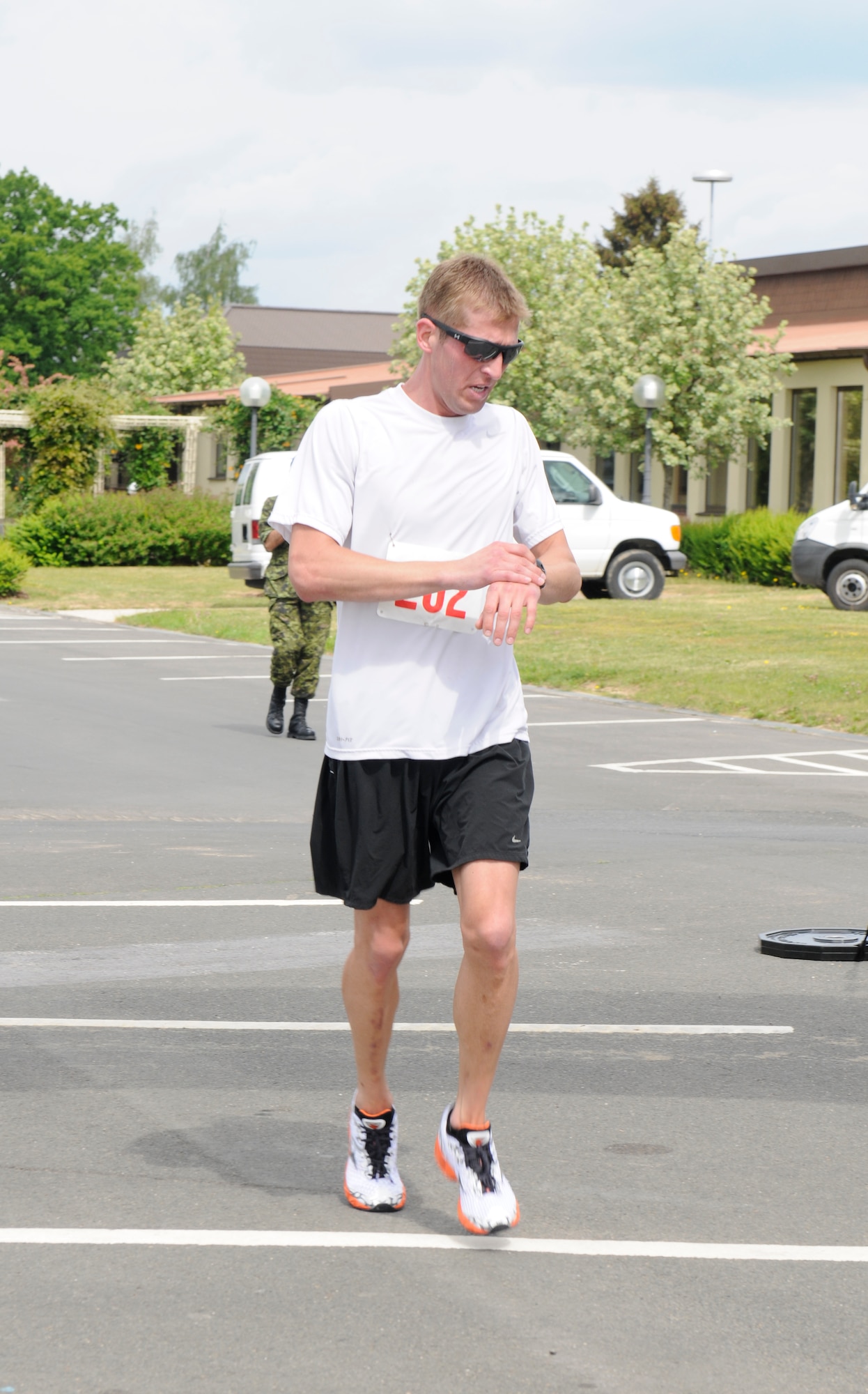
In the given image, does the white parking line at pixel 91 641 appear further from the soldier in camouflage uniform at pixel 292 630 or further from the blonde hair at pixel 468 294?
the blonde hair at pixel 468 294

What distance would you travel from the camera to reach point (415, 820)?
4.14m

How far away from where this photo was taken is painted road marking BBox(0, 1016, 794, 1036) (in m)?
5.80

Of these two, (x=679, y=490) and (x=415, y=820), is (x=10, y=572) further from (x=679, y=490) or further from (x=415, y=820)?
(x=415, y=820)

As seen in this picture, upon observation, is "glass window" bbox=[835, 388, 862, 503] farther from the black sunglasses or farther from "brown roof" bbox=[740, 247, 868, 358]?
the black sunglasses

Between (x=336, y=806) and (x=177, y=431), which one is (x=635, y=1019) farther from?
(x=177, y=431)

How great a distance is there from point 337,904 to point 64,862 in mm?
1600

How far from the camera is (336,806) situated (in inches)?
164

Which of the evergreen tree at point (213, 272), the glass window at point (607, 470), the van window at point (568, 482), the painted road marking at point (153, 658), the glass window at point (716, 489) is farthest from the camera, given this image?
the evergreen tree at point (213, 272)

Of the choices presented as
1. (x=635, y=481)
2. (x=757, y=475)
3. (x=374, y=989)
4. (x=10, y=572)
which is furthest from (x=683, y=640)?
(x=635, y=481)

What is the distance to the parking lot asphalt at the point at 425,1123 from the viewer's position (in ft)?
11.5

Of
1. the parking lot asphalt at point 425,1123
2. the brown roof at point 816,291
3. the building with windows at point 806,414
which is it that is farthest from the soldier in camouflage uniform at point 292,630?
the brown roof at point 816,291

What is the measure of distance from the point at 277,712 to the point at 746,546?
67.6ft

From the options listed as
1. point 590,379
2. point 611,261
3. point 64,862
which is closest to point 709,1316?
point 64,862

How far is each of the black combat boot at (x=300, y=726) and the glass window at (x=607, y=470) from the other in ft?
104
